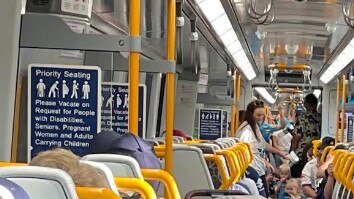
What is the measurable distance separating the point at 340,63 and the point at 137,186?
36.9ft

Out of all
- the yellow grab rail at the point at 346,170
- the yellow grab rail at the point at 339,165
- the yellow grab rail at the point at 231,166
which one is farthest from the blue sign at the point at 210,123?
the yellow grab rail at the point at 231,166

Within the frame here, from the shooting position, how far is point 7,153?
285cm

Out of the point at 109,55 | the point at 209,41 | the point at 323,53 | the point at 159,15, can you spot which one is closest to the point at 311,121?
the point at 323,53

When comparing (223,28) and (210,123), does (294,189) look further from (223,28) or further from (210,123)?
(210,123)

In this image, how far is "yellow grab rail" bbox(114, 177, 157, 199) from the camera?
1.94m

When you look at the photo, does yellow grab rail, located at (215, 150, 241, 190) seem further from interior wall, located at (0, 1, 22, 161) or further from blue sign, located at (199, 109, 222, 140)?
blue sign, located at (199, 109, 222, 140)

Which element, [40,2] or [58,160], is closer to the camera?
[58,160]

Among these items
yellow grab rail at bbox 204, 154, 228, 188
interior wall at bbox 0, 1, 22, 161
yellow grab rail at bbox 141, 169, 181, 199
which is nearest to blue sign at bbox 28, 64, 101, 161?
interior wall at bbox 0, 1, 22, 161

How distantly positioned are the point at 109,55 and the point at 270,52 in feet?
28.8

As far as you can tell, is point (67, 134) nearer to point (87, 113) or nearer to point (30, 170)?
point (87, 113)

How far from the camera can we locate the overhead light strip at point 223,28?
693 centimetres

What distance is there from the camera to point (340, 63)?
12.8 m

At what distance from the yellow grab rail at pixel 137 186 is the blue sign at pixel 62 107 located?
1039 millimetres

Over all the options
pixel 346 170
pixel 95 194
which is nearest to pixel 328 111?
pixel 346 170
